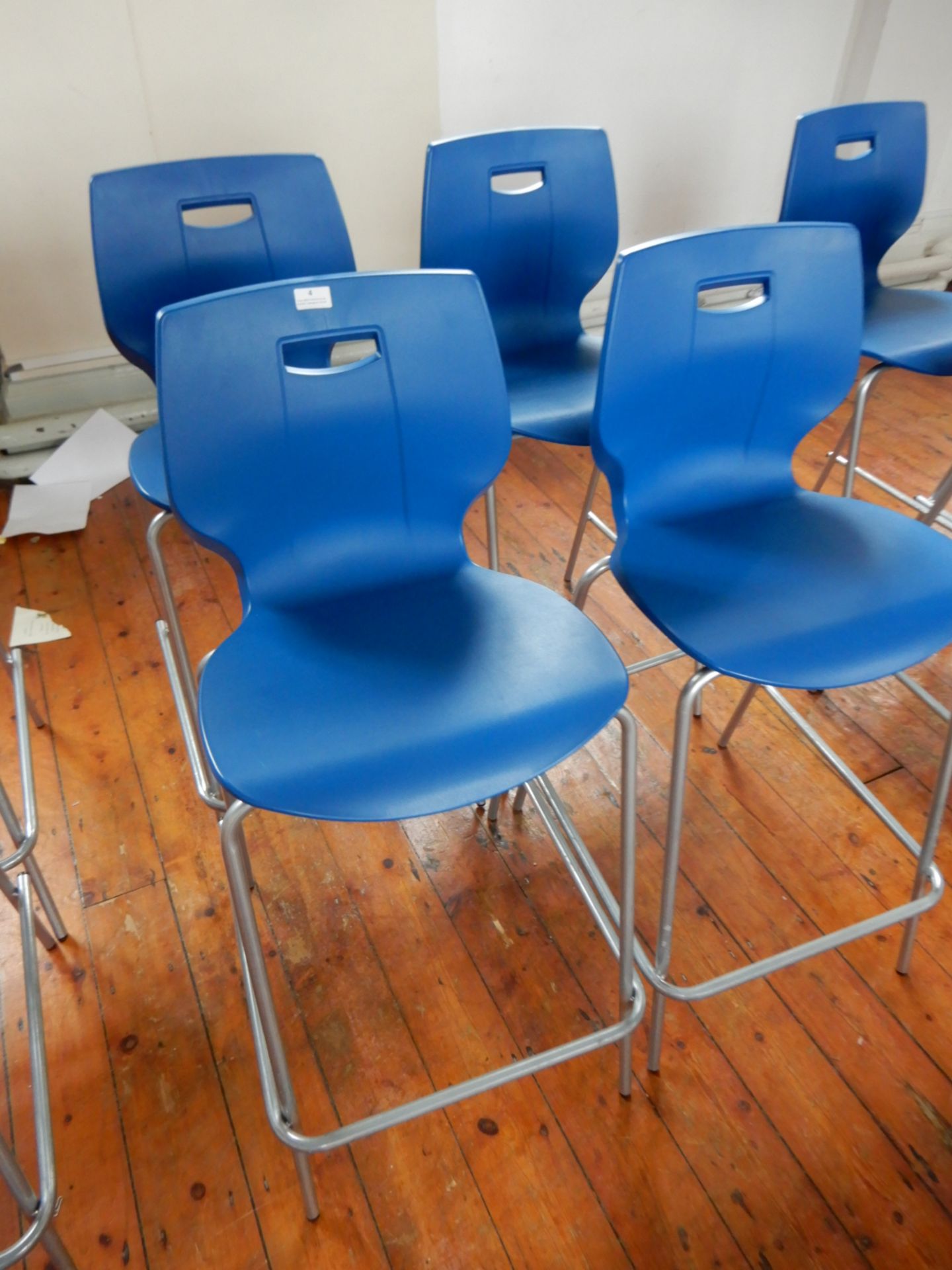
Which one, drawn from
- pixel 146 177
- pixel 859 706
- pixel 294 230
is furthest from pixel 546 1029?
pixel 146 177

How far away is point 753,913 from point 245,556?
3.21ft

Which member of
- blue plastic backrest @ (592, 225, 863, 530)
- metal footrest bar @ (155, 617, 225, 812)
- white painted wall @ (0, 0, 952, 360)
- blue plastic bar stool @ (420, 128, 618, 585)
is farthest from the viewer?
white painted wall @ (0, 0, 952, 360)

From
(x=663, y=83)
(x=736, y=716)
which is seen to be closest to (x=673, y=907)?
(x=736, y=716)

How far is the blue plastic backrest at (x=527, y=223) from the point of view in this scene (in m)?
1.64

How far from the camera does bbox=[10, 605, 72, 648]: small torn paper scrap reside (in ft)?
6.55

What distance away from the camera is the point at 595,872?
126 centimetres

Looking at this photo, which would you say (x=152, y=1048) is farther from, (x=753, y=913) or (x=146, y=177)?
(x=146, y=177)

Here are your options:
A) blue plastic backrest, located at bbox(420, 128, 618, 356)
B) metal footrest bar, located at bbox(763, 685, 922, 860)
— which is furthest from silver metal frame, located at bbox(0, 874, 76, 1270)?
blue plastic backrest, located at bbox(420, 128, 618, 356)

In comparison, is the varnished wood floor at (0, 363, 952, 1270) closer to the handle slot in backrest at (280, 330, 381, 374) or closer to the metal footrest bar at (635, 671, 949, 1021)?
the metal footrest bar at (635, 671, 949, 1021)

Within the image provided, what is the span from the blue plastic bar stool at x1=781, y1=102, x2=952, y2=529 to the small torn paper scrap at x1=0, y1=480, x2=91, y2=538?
6.35 ft

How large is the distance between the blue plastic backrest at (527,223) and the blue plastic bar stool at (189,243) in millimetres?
210

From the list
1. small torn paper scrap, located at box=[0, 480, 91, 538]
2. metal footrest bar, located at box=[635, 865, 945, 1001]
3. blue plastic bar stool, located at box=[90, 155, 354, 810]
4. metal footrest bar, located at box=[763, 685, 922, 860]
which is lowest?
small torn paper scrap, located at box=[0, 480, 91, 538]

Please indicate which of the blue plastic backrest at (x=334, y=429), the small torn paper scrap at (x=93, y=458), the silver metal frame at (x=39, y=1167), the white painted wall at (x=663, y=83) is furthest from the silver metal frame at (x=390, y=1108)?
the white painted wall at (x=663, y=83)

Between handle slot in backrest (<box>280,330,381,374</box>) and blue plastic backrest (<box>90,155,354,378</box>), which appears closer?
handle slot in backrest (<box>280,330,381,374</box>)
